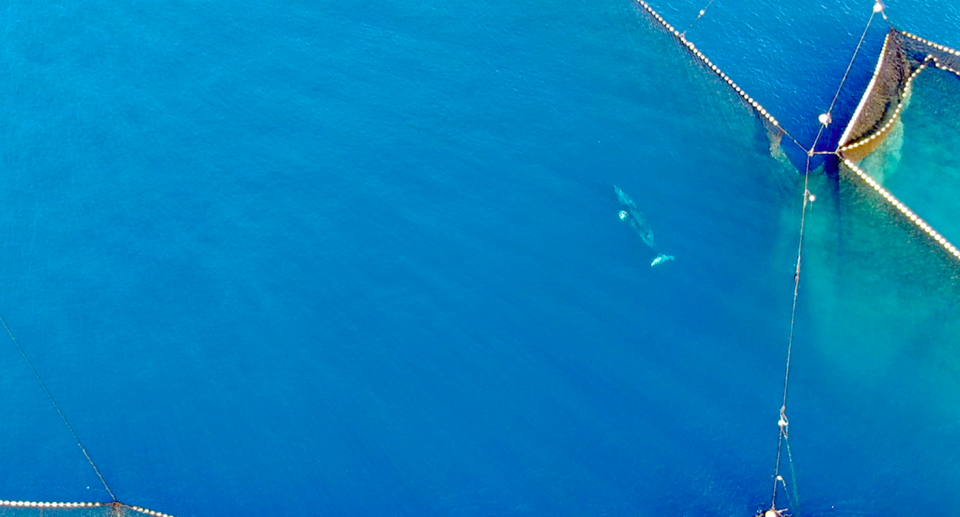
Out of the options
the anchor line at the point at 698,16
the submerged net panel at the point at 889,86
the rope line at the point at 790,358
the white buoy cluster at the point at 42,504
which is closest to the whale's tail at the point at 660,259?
the rope line at the point at 790,358

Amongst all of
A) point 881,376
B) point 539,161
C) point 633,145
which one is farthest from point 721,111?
point 881,376

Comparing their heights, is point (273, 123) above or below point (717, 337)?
below

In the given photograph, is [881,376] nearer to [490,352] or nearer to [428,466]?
[490,352]

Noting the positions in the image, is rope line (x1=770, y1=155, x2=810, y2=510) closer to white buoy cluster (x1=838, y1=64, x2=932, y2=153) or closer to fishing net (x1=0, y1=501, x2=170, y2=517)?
white buoy cluster (x1=838, y1=64, x2=932, y2=153)

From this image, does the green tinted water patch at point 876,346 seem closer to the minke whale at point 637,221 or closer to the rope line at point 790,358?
the rope line at point 790,358

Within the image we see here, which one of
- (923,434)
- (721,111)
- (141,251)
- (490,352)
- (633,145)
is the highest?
(721,111)

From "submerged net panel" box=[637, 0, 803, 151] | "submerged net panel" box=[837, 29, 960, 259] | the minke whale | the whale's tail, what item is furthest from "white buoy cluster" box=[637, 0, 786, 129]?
the whale's tail

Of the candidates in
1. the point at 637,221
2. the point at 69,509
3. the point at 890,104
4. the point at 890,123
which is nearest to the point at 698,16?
the point at 890,104

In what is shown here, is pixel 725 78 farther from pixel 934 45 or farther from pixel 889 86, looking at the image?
pixel 934 45

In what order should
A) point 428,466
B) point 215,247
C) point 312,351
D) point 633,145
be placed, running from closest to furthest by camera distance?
1. point 428,466
2. point 312,351
3. point 215,247
4. point 633,145
